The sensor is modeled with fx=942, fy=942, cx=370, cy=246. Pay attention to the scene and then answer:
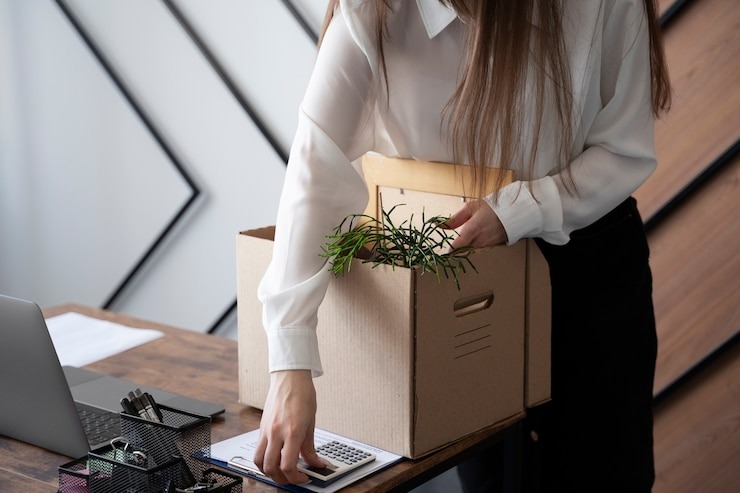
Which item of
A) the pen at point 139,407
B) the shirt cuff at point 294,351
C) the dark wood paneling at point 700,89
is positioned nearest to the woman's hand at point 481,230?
the shirt cuff at point 294,351

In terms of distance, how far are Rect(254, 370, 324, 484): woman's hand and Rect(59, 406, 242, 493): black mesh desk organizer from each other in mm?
47

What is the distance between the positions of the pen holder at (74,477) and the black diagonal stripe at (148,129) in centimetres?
190

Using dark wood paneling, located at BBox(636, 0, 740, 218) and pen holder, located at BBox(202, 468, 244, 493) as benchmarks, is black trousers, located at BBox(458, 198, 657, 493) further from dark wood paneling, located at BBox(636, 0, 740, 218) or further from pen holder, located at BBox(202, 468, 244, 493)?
dark wood paneling, located at BBox(636, 0, 740, 218)

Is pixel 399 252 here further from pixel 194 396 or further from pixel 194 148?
pixel 194 148

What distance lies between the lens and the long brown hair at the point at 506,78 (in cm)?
122

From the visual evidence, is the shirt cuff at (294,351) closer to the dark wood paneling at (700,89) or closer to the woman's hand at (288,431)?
the woman's hand at (288,431)

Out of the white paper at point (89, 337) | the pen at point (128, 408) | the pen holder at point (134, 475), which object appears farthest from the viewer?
the white paper at point (89, 337)

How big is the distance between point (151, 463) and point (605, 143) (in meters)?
0.73

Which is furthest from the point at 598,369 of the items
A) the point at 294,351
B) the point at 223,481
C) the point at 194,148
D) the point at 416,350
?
the point at 194,148

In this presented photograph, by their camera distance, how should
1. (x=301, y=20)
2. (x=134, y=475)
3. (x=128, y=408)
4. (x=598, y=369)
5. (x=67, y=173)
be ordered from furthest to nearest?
(x=67, y=173), (x=301, y=20), (x=598, y=369), (x=128, y=408), (x=134, y=475)

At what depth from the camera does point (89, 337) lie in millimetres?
1694

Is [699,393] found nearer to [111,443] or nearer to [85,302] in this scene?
[111,443]

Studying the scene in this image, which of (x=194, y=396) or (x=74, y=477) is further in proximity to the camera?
(x=194, y=396)

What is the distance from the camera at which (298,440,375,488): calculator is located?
1115 mm
